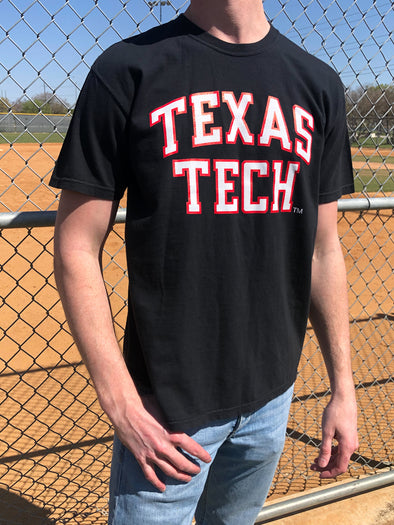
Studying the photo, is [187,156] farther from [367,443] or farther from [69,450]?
[367,443]

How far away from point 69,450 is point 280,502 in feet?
4.49

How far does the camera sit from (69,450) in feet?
9.89

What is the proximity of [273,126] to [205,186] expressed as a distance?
23 centimetres

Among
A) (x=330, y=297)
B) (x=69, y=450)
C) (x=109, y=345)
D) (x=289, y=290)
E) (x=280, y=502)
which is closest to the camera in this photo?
(x=109, y=345)

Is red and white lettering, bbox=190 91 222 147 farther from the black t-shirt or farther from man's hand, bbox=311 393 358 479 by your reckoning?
man's hand, bbox=311 393 358 479

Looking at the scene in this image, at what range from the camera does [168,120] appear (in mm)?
1048

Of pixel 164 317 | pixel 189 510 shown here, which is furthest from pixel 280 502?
pixel 164 317

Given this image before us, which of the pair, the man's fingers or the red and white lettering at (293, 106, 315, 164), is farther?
the man's fingers

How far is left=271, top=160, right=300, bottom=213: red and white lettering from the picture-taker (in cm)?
119

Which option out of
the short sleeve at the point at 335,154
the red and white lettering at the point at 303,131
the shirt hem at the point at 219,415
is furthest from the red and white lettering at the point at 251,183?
the shirt hem at the point at 219,415

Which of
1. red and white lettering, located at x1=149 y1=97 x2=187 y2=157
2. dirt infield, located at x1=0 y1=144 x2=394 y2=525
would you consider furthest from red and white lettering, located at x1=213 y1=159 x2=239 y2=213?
dirt infield, located at x1=0 y1=144 x2=394 y2=525

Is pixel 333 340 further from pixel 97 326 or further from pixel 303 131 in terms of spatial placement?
pixel 97 326

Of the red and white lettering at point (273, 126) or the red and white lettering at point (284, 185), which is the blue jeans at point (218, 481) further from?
the red and white lettering at point (273, 126)

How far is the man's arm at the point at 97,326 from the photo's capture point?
105 centimetres
